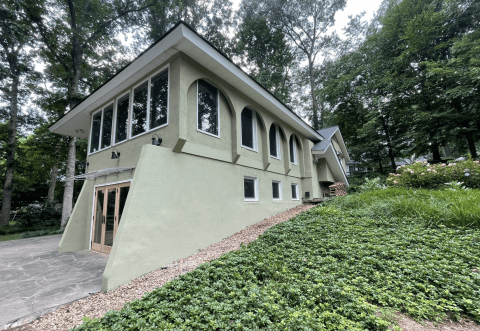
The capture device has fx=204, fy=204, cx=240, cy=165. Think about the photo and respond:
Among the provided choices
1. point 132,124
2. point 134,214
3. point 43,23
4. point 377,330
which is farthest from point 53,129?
point 377,330

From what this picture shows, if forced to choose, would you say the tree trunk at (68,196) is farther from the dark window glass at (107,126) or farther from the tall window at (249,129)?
the tall window at (249,129)

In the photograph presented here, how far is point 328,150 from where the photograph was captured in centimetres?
1310

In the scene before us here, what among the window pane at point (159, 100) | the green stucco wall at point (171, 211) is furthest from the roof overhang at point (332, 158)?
the window pane at point (159, 100)

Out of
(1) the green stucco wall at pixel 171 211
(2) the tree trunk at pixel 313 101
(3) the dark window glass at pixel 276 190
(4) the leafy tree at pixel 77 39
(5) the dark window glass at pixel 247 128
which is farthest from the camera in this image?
(2) the tree trunk at pixel 313 101

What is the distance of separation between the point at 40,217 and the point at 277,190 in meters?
14.8

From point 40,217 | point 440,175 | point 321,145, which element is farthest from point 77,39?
point 440,175

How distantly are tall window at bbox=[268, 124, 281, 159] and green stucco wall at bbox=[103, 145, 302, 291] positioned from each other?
3230mm

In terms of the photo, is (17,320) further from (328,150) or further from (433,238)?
(328,150)

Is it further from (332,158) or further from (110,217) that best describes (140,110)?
(332,158)

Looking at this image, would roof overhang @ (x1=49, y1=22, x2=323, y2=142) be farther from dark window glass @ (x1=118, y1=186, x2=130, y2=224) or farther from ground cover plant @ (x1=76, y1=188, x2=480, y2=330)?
ground cover plant @ (x1=76, y1=188, x2=480, y2=330)

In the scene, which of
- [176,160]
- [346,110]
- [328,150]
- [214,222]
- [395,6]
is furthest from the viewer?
[346,110]

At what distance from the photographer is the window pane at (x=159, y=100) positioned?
5.79 meters

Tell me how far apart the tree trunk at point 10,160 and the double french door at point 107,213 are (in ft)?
32.3

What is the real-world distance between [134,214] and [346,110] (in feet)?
74.7
